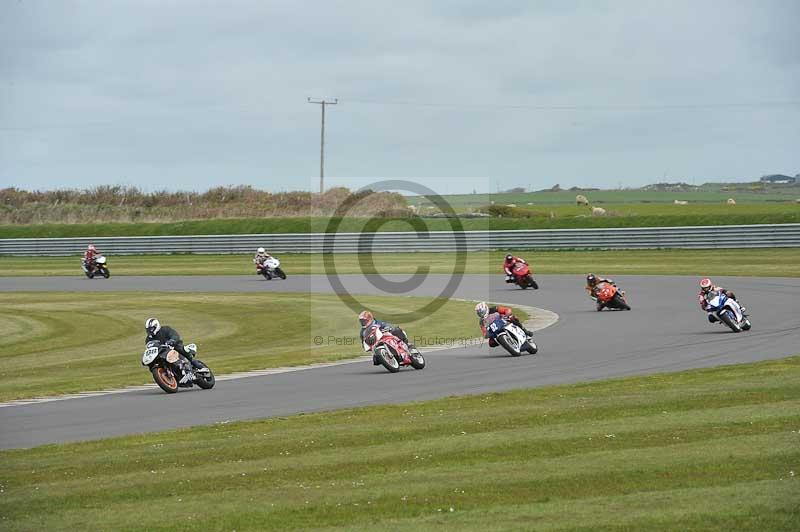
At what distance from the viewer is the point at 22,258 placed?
218ft

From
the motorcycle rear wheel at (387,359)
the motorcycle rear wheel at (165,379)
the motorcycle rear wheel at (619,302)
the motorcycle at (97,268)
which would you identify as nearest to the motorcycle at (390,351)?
the motorcycle rear wheel at (387,359)

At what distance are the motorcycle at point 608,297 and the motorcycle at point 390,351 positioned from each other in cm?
965

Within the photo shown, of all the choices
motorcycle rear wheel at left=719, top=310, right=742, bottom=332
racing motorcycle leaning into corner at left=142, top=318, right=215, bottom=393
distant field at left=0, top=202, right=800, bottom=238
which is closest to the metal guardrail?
distant field at left=0, top=202, right=800, bottom=238

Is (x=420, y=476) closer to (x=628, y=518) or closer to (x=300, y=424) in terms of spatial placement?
(x=628, y=518)

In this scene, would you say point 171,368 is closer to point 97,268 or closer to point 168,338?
point 168,338

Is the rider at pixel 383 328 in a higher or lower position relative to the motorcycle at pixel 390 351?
higher

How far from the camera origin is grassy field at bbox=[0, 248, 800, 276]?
41906mm

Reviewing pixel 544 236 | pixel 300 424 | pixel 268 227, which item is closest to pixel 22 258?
pixel 268 227

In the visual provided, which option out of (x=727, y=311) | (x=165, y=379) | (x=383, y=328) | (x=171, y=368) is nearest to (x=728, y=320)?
(x=727, y=311)

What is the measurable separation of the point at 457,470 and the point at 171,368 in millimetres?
9269

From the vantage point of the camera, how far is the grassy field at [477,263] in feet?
137

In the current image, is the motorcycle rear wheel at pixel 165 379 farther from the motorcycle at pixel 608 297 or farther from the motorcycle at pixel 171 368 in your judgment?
the motorcycle at pixel 608 297

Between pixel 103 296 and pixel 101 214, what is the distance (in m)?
49.3

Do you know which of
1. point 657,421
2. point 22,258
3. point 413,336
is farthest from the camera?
point 22,258
